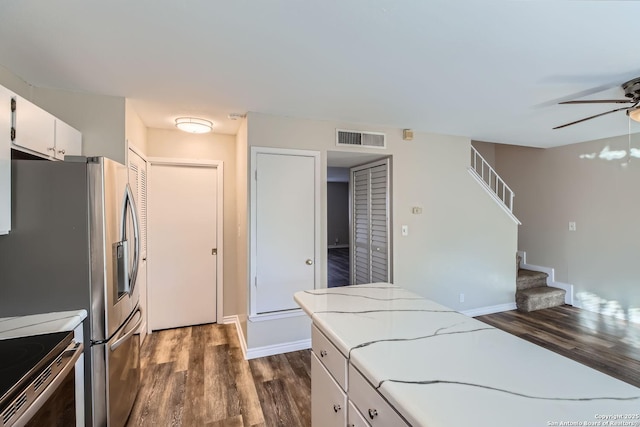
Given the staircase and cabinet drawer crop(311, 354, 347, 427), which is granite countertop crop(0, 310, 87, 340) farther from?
the staircase

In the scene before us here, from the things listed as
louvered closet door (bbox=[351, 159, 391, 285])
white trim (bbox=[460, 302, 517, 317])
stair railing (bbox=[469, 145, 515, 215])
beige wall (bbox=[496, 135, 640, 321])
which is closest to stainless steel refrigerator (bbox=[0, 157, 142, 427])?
louvered closet door (bbox=[351, 159, 391, 285])

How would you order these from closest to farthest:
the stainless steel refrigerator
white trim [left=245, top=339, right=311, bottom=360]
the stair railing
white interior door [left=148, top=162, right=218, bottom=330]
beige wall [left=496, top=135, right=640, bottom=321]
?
the stainless steel refrigerator
white trim [left=245, top=339, right=311, bottom=360]
white interior door [left=148, top=162, right=218, bottom=330]
beige wall [left=496, top=135, right=640, bottom=321]
the stair railing

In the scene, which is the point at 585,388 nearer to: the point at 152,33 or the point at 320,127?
the point at 152,33

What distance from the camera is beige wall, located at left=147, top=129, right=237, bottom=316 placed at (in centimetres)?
342

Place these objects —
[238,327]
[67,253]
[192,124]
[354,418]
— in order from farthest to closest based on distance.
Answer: [238,327] < [192,124] < [67,253] < [354,418]

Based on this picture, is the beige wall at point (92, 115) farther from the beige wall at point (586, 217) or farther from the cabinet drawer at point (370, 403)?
the beige wall at point (586, 217)

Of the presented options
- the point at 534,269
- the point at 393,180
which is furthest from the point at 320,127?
the point at 534,269

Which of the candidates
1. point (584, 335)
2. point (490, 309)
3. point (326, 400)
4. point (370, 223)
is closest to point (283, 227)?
point (370, 223)

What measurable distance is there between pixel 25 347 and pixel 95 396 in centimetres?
58

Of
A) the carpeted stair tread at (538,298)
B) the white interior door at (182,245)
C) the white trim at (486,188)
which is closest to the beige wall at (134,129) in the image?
the white interior door at (182,245)

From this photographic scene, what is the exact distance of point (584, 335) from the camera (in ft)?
10.8

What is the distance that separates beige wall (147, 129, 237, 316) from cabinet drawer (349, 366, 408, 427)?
2.85 metres

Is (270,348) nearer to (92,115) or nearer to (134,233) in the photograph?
(134,233)

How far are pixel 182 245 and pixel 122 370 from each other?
6.00 feet
